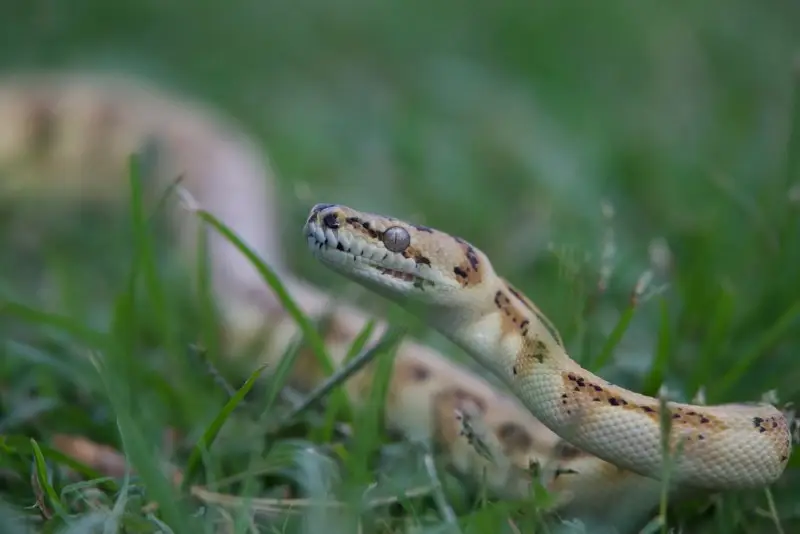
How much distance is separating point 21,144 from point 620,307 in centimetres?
312

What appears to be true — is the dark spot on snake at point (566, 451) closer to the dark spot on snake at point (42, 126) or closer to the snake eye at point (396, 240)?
the snake eye at point (396, 240)

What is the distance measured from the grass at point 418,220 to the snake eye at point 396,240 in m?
0.32

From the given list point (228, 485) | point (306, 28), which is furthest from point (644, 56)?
point (228, 485)

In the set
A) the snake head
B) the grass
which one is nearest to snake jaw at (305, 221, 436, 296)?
the snake head

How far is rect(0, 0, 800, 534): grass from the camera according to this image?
2.06 meters

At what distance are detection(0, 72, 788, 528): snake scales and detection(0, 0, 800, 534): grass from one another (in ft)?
0.47

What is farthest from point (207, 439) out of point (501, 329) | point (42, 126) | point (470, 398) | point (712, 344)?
point (42, 126)

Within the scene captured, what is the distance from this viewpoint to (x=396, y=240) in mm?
2197

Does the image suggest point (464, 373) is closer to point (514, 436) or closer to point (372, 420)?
point (514, 436)

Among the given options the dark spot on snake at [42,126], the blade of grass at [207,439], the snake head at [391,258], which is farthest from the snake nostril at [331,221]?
the dark spot on snake at [42,126]

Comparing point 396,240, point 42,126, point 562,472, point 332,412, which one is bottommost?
point 332,412

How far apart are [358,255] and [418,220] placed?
4.20ft

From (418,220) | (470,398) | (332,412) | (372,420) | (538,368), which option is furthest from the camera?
(418,220)

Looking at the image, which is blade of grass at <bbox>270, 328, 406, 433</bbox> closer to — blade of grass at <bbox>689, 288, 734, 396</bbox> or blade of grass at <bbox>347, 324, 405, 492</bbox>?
blade of grass at <bbox>347, 324, 405, 492</bbox>
